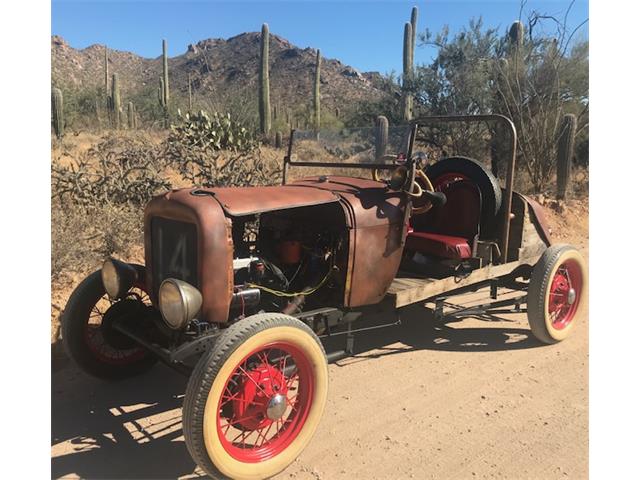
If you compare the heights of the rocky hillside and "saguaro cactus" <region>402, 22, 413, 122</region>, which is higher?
the rocky hillside

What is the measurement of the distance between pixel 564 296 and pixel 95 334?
3.89 meters

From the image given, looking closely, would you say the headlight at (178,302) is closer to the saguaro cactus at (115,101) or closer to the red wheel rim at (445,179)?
→ the red wheel rim at (445,179)

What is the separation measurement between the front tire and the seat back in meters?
2.14

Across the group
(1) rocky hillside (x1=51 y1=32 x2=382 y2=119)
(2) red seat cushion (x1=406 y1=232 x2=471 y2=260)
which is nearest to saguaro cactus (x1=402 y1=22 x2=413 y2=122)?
(2) red seat cushion (x1=406 y1=232 x2=471 y2=260)

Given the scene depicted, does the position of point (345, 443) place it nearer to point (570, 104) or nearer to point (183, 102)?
point (570, 104)

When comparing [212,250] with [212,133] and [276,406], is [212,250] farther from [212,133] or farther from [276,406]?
[212,133]

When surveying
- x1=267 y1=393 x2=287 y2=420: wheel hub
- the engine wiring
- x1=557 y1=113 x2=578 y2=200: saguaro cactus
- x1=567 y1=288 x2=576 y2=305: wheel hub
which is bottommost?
x1=267 y1=393 x2=287 y2=420: wheel hub

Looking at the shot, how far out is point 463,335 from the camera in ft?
15.0

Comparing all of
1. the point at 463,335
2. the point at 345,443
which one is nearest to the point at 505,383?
the point at 463,335

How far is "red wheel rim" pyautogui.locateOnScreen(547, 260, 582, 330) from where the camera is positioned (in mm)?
4480

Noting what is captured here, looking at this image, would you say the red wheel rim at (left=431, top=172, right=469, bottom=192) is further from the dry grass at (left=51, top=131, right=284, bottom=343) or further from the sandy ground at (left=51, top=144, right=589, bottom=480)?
the dry grass at (left=51, top=131, right=284, bottom=343)

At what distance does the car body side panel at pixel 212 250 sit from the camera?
2777mm

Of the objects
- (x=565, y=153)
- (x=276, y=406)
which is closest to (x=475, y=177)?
(x=276, y=406)

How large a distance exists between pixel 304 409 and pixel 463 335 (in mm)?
2225
